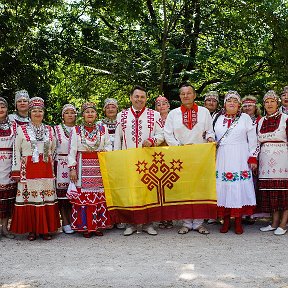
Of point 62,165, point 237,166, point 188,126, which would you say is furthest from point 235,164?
point 62,165

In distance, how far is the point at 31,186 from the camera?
5574mm

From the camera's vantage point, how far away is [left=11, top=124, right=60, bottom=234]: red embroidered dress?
5.57 m

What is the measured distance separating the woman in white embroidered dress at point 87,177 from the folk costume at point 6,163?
2.47 ft

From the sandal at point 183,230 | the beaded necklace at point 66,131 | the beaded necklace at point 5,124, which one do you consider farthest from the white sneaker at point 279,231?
the beaded necklace at point 5,124

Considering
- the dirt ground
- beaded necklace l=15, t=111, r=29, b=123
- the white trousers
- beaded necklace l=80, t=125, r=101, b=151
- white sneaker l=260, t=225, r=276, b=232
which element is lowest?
the dirt ground

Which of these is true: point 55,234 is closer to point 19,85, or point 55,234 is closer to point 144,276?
point 144,276

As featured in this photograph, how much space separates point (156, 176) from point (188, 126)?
2.46 ft

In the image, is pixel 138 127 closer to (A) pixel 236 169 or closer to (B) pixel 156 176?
(B) pixel 156 176

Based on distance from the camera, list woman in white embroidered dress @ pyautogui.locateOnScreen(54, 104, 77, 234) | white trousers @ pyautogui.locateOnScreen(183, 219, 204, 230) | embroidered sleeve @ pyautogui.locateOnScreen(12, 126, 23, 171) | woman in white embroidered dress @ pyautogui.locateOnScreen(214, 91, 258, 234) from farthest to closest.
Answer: woman in white embroidered dress @ pyautogui.locateOnScreen(54, 104, 77, 234)
white trousers @ pyautogui.locateOnScreen(183, 219, 204, 230)
woman in white embroidered dress @ pyautogui.locateOnScreen(214, 91, 258, 234)
embroidered sleeve @ pyautogui.locateOnScreen(12, 126, 23, 171)

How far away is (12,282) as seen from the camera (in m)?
4.05

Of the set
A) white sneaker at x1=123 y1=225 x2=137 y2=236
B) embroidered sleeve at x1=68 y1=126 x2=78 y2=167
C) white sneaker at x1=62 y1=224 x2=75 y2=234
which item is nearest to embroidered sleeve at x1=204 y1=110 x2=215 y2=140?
white sneaker at x1=123 y1=225 x2=137 y2=236

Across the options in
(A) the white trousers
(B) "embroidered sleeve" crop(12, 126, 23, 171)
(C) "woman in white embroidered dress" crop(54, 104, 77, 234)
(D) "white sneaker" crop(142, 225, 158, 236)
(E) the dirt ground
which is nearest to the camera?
(E) the dirt ground

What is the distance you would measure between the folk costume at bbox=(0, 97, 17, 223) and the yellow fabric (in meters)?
1.13

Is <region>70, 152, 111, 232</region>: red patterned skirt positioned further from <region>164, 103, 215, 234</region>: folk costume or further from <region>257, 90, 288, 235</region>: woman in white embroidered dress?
<region>257, 90, 288, 235</region>: woman in white embroidered dress
